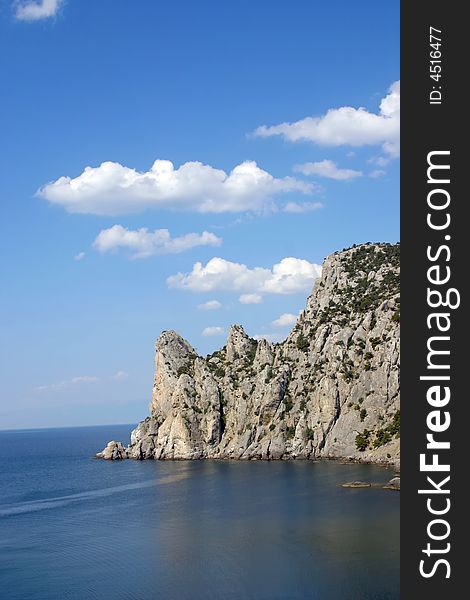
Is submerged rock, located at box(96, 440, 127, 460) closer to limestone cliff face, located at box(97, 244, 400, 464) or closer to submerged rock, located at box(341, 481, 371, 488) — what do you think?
limestone cliff face, located at box(97, 244, 400, 464)

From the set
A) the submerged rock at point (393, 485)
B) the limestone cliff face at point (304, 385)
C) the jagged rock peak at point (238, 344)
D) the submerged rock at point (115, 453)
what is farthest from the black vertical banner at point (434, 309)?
the jagged rock peak at point (238, 344)

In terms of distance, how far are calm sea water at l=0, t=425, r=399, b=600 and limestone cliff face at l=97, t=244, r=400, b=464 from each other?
18642mm

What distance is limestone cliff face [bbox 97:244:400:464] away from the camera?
140m

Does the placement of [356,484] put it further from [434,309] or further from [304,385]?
[434,309]

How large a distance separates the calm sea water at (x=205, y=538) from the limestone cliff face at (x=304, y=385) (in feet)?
61.2

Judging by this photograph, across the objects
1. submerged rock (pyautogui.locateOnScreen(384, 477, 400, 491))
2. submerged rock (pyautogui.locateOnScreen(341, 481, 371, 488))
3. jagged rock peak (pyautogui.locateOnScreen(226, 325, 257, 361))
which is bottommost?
submerged rock (pyautogui.locateOnScreen(341, 481, 371, 488))

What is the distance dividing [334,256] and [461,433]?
164 metres

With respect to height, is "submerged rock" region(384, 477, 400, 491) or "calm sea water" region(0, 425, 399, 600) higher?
"submerged rock" region(384, 477, 400, 491)

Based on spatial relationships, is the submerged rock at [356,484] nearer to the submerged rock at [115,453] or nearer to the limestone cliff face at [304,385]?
the limestone cliff face at [304,385]

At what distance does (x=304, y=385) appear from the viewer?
520 ft

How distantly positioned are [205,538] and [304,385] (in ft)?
291

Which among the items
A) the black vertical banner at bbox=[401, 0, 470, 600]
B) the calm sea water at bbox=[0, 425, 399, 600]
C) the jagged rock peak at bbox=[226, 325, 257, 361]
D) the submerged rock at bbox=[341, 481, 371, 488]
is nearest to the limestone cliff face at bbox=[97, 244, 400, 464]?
the jagged rock peak at bbox=[226, 325, 257, 361]

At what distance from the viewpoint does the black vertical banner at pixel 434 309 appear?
26.6 m

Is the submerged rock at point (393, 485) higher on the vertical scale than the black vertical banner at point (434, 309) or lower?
lower
